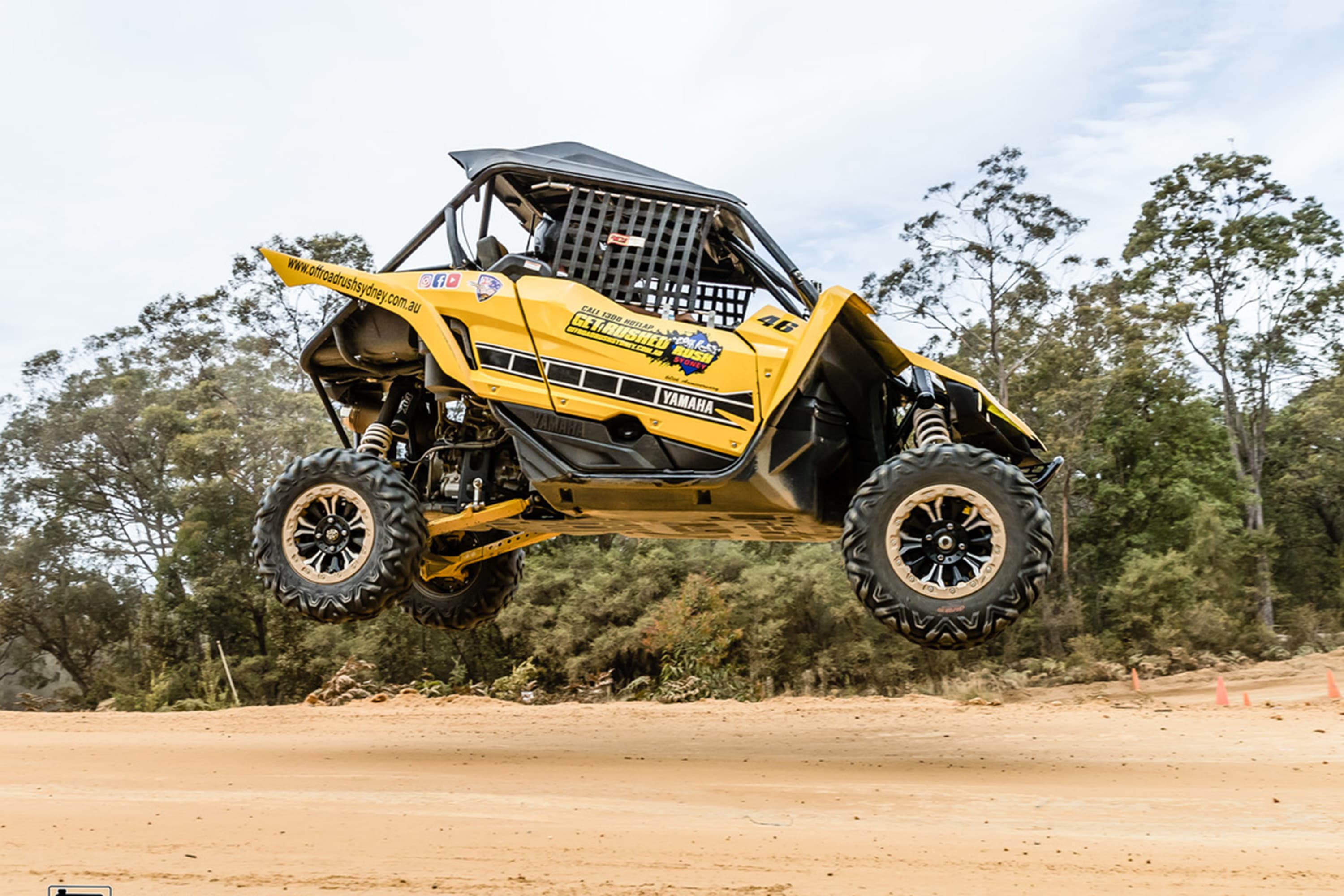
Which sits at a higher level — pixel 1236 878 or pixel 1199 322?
pixel 1199 322

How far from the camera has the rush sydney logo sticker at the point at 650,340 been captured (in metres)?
7.49

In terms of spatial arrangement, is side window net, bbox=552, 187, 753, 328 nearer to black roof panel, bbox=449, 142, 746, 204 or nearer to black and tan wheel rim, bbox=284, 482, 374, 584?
black roof panel, bbox=449, 142, 746, 204

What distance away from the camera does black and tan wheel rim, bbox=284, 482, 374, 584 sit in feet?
26.2

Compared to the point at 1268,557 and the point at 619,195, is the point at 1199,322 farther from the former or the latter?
the point at 619,195

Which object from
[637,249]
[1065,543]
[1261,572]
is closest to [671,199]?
[637,249]

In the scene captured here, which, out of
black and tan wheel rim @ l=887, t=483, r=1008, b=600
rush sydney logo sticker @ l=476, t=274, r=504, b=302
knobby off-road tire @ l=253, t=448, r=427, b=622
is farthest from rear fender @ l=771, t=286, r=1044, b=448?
knobby off-road tire @ l=253, t=448, r=427, b=622

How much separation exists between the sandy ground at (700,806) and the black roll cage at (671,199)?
3321 mm

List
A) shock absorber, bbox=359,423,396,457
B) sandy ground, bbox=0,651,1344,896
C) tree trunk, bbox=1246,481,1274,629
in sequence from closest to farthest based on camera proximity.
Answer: sandy ground, bbox=0,651,1344,896
shock absorber, bbox=359,423,396,457
tree trunk, bbox=1246,481,1274,629

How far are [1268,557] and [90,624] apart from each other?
3660cm

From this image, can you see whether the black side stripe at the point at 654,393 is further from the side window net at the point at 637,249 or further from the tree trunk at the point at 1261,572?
the tree trunk at the point at 1261,572

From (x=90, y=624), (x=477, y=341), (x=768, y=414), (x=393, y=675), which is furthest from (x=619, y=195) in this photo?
(x=90, y=624)

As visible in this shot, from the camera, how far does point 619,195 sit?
26.6 feet

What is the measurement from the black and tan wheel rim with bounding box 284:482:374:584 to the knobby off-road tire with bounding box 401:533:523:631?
220cm

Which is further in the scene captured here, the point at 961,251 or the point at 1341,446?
the point at 1341,446
